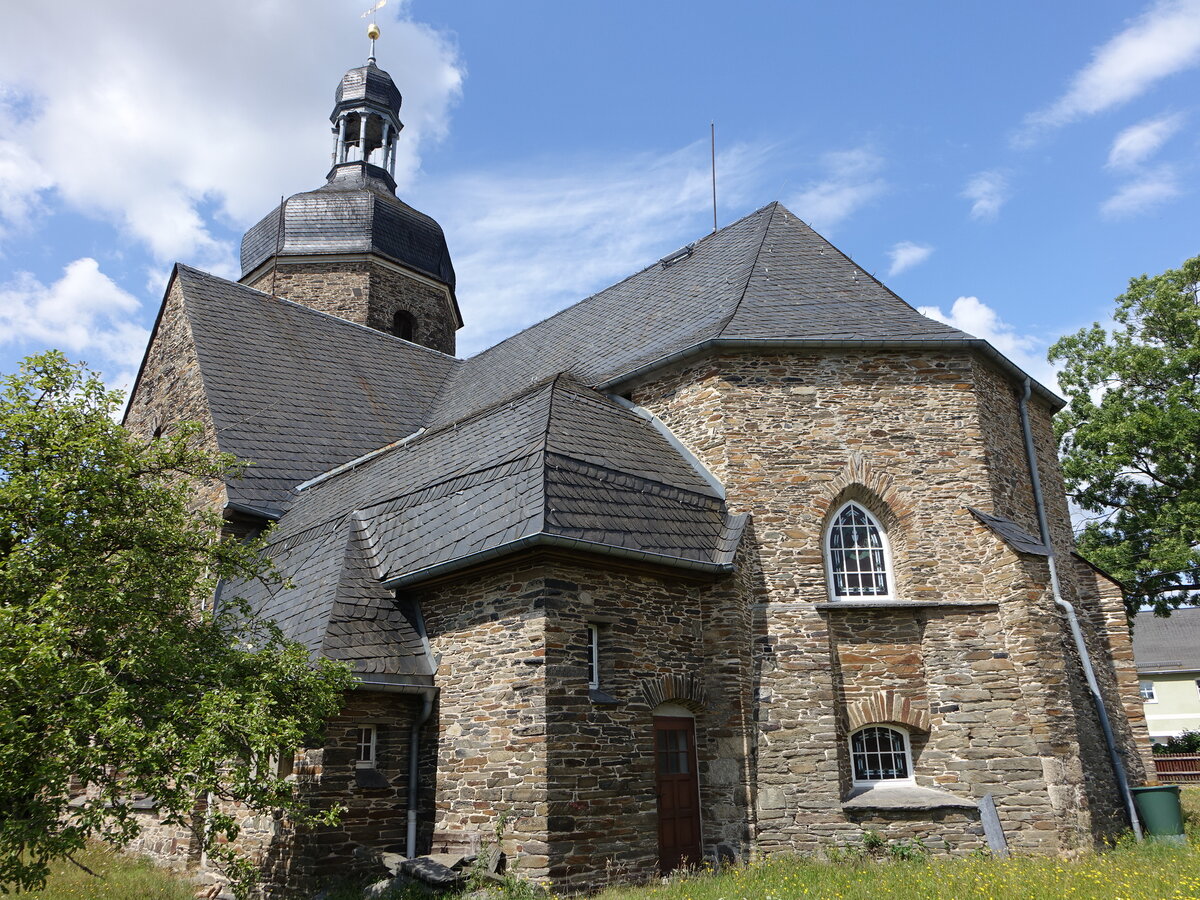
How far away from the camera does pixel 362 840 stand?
10367 millimetres

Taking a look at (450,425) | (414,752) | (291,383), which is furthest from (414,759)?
(291,383)

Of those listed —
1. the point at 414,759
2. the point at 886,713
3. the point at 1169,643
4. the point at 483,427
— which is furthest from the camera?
the point at 1169,643

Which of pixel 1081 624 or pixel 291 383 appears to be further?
pixel 291 383

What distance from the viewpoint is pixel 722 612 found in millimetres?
11758

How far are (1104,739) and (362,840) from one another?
9.60 metres

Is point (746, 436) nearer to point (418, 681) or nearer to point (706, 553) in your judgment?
point (706, 553)

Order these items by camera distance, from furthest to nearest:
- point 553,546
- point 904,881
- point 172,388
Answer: point 172,388, point 553,546, point 904,881

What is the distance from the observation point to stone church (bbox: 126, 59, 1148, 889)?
33.9 ft

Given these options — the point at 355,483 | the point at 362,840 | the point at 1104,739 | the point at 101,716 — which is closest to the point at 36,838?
the point at 101,716

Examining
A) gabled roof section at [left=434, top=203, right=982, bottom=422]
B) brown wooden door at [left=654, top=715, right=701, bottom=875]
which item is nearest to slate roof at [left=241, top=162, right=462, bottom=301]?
gabled roof section at [left=434, top=203, right=982, bottom=422]

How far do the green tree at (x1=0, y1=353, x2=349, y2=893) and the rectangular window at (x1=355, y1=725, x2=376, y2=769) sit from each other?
66.9 inches

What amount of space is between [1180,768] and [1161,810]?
1367cm

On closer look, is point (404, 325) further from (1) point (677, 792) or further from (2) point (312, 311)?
(1) point (677, 792)

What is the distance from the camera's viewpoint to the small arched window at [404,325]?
26.4 metres
